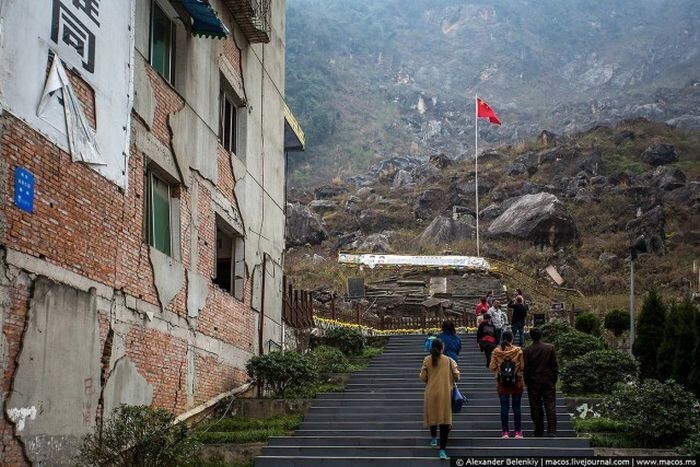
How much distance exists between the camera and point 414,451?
40.3 ft

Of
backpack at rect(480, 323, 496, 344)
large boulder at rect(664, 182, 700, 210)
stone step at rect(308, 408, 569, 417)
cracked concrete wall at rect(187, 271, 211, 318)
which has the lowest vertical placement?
stone step at rect(308, 408, 569, 417)

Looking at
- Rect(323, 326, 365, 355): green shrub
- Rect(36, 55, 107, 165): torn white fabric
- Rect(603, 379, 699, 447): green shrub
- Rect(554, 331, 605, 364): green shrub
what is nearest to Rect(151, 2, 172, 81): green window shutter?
Rect(36, 55, 107, 165): torn white fabric

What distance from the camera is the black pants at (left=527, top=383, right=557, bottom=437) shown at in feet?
42.5

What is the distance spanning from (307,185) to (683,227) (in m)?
41.8

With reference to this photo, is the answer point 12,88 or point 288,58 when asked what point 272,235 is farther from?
point 288,58

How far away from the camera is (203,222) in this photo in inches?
628

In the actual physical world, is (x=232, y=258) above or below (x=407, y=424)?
above

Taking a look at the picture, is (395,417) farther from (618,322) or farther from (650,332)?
(618,322)

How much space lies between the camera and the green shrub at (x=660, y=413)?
12.9m

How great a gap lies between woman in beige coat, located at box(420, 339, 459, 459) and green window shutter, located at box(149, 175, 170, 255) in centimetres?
487

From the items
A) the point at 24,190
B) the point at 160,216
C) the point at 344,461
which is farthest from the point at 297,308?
the point at 24,190

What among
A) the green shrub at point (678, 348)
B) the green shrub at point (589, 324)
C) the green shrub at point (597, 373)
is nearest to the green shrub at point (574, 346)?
the green shrub at point (678, 348)

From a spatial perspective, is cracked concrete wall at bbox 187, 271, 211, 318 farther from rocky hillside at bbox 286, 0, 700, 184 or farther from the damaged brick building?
rocky hillside at bbox 286, 0, 700, 184

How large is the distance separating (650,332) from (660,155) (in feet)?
163
